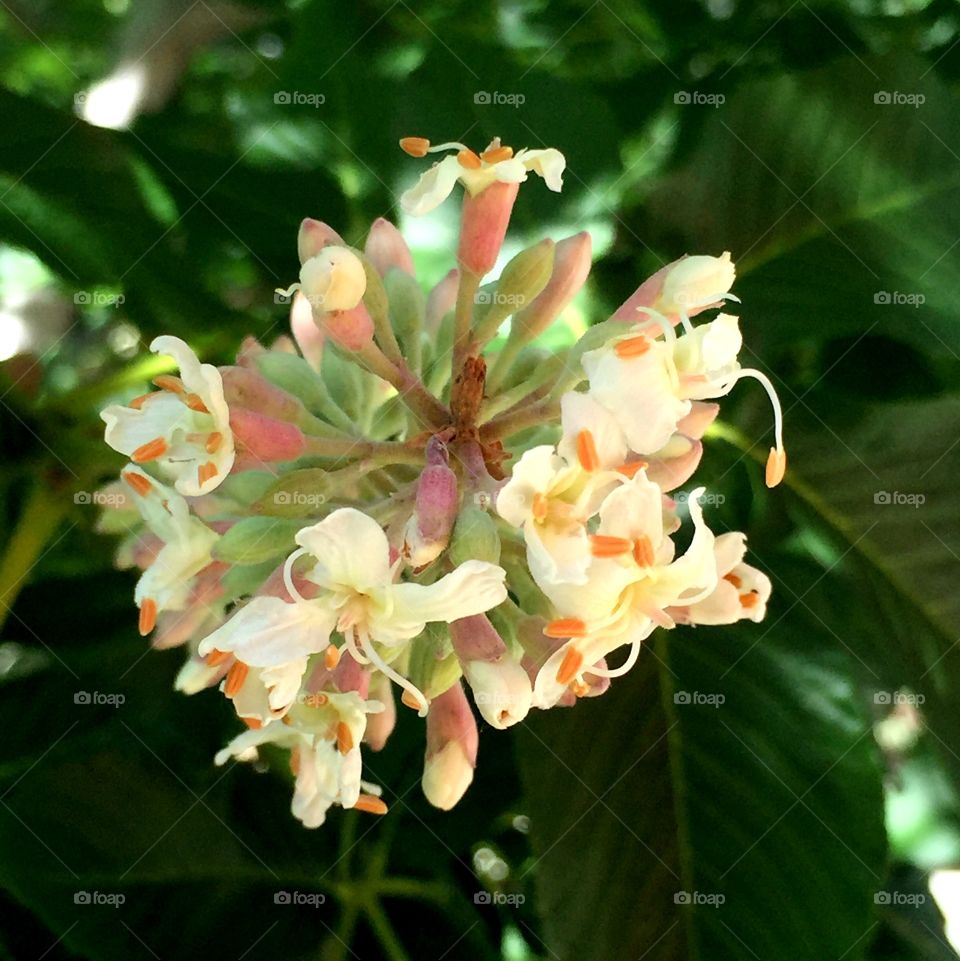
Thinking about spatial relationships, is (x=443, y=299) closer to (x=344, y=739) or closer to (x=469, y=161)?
(x=469, y=161)

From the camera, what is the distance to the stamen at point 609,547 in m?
0.60

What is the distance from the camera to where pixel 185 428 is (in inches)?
27.0

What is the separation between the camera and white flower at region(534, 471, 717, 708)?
0.60 meters

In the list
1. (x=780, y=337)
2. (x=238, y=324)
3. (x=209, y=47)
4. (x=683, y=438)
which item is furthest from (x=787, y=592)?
(x=209, y=47)

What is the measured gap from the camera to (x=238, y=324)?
1.01m

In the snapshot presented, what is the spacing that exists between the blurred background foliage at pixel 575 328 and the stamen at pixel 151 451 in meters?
0.30

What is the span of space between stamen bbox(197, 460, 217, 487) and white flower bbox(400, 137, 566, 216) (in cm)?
22

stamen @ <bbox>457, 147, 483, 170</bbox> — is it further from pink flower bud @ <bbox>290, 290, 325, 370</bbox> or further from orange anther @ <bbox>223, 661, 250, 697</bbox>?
orange anther @ <bbox>223, 661, 250, 697</bbox>

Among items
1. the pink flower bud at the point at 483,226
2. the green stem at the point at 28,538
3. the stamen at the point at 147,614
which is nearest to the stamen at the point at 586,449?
the pink flower bud at the point at 483,226

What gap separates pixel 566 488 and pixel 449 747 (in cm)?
25

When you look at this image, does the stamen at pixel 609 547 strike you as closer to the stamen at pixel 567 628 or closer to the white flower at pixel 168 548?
the stamen at pixel 567 628

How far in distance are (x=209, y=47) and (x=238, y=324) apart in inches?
13.7

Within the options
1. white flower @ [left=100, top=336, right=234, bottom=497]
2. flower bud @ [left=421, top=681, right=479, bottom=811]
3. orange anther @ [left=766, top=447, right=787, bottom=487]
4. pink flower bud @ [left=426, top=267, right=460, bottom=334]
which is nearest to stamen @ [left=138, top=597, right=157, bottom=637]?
white flower @ [left=100, top=336, right=234, bottom=497]

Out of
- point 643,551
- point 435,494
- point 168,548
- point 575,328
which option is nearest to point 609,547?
point 643,551
